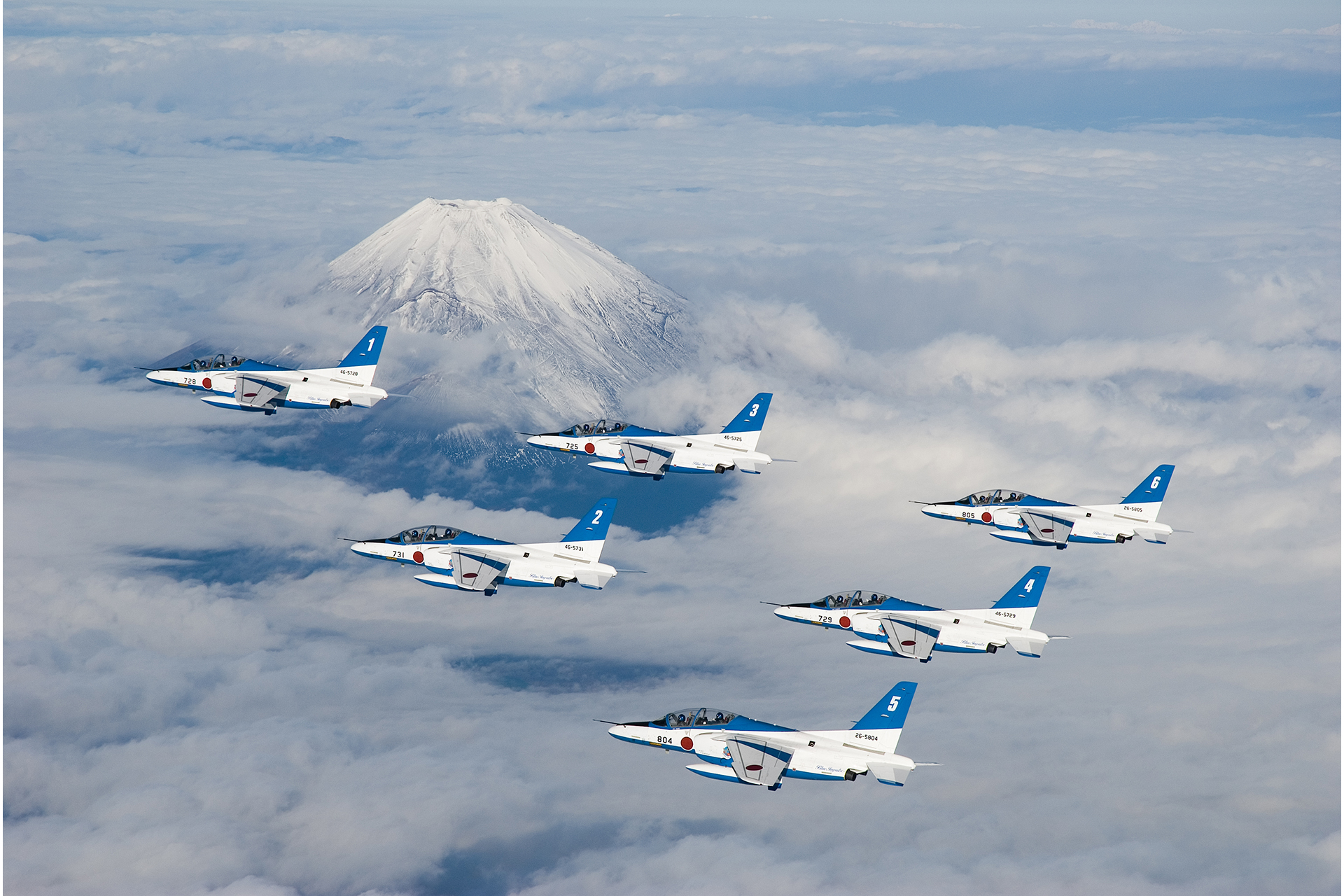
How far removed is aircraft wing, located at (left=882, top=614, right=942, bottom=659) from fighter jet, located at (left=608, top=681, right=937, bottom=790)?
10.5m

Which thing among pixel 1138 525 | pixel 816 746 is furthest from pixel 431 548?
pixel 1138 525

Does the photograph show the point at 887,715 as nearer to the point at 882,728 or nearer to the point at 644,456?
the point at 882,728

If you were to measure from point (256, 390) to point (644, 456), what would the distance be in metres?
35.0

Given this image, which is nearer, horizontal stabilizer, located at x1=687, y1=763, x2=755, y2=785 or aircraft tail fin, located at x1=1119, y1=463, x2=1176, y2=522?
horizontal stabilizer, located at x1=687, y1=763, x2=755, y2=785

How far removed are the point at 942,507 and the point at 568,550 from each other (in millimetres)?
35514

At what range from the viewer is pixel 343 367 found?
12069cm

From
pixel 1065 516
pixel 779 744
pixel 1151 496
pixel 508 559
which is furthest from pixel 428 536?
pixel 1151 496

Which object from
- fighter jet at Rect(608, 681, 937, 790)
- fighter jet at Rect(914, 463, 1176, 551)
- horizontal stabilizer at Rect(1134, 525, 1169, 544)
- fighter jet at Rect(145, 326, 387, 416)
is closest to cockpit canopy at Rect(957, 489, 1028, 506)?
fighter jet at Rect(914, 463, 1176, 551)

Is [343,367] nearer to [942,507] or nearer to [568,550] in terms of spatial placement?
[568,550]

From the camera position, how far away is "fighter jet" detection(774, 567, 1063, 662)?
11700 cm

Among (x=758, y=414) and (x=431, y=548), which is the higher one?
(x=758, y=414)

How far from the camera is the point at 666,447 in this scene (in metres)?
124

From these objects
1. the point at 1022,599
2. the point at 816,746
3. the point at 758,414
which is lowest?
the point at 816,746

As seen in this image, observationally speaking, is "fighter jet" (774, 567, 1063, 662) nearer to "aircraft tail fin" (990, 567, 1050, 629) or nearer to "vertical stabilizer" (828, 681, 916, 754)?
"aircraft tail fin" (990, 567, 1050, 629)
